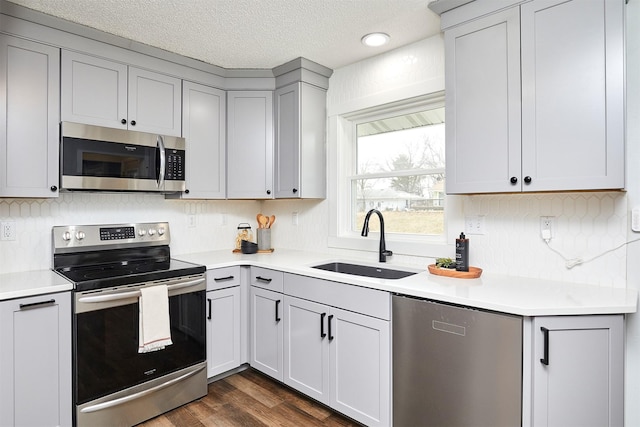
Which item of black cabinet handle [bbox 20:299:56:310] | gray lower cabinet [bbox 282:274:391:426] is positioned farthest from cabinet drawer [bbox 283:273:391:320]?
black cabinet handle [bbox 20:299:56:310]

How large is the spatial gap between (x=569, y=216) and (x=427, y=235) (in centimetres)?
87

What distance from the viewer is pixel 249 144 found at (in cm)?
310

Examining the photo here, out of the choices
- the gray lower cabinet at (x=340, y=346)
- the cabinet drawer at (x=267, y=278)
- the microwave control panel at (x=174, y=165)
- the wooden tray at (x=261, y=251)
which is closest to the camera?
the gray lower cabinet at (x=340, y=346)

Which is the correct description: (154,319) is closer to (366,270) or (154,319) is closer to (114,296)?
(114,296)

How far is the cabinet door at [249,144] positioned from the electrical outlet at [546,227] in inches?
78.2

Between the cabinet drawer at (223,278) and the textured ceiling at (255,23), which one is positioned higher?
the textured ceiling at (255,23)

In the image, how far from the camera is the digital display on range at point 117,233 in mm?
2605

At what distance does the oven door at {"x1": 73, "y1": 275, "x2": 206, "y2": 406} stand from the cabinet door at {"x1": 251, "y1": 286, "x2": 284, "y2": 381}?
0.44m

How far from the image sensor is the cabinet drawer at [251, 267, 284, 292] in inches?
99.7

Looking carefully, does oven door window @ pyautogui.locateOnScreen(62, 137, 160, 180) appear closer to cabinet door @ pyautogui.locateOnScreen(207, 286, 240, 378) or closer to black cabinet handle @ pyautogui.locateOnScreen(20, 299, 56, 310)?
black cabinet handle @ pyautogui.locateOnScreen(20, 299, 56, 310)

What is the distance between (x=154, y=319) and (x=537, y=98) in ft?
7.98

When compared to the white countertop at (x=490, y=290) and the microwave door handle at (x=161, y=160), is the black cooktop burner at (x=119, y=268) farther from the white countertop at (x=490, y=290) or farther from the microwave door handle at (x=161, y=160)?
the microwave door handle at (x=161, y=160)

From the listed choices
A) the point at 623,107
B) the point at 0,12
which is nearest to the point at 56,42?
the point at 0,12

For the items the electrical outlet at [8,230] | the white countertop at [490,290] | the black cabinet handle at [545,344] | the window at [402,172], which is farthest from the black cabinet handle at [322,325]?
the electrical outlet at [8,230]
